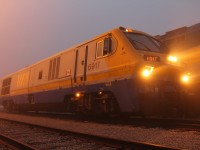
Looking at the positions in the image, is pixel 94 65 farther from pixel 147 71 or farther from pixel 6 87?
pixel 6 87

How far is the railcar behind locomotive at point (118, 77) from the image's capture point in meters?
8.56

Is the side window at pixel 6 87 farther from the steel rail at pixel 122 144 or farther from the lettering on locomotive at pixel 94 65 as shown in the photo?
the steel rail at pixel 122 144

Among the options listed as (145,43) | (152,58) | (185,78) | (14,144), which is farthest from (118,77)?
(14,144)

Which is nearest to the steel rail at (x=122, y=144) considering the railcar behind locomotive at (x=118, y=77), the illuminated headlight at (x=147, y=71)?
the railcar behind locomotive at (x=118, y=77)

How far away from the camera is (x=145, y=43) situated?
1015 cm

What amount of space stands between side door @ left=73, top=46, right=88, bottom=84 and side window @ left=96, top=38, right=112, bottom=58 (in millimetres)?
918

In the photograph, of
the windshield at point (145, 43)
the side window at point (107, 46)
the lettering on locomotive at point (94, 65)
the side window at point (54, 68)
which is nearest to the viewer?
the windshield at point (145, 43)

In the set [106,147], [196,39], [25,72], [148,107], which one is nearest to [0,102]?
[25,72]

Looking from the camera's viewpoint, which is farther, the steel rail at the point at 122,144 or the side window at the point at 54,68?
the side window at the point at 54,68

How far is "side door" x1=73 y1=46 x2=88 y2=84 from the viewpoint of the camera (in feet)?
37.4

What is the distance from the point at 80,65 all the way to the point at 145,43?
3.07 m

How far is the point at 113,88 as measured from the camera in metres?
9.45

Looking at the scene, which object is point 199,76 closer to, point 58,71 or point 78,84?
point 78,84

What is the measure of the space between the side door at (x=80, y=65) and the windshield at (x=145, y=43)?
2.35 meters
